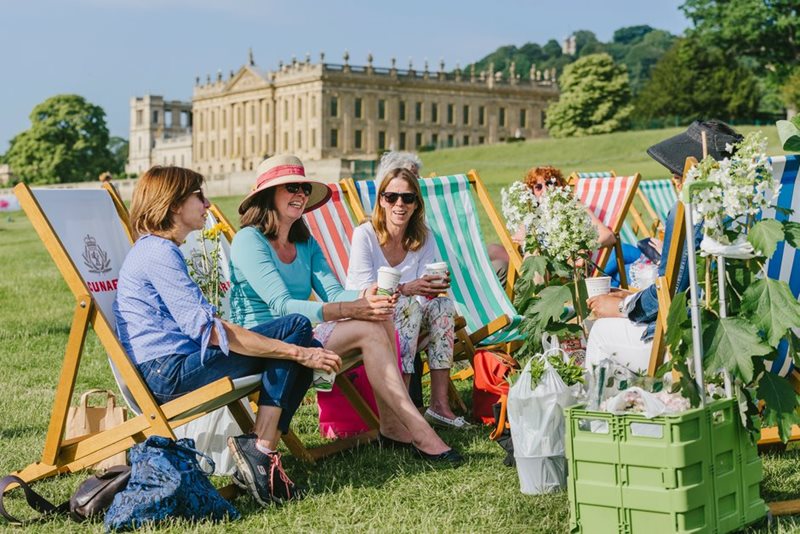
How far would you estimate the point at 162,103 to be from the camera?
12281cm

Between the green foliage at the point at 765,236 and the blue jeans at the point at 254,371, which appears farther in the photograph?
the blue jeans at the point at 254,371

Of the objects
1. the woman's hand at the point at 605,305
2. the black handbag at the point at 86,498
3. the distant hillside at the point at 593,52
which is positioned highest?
the distant hillside at the point at 593,52

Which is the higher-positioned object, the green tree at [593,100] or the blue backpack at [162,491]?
the green tree at [593,100]

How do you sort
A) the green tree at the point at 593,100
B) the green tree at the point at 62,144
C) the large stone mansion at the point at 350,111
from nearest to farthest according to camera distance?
the green tree at the point at 593,100
the green tree at the point at 62,144
the large stone mansion at the point at 350,111

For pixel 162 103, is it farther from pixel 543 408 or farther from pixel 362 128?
pixel 543 408

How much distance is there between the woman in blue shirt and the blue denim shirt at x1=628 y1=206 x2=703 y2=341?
986mm

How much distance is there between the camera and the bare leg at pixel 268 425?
10.7 feet

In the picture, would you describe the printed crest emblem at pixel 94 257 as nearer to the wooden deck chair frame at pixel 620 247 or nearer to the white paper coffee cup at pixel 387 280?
the white paper coffee cup at pixel 387 280

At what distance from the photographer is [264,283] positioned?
370 cm

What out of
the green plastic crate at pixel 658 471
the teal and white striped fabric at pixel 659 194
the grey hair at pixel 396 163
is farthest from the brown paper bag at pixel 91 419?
the teal and white striped fabric at pixel 659 194

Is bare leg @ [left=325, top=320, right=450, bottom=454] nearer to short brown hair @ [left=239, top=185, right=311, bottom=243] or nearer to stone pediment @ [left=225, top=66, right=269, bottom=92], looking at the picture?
short brown hair @ [left=239, top=185, right=311, bottom=243]

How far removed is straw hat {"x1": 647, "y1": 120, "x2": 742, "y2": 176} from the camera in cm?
356

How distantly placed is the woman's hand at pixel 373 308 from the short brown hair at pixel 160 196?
0.68m

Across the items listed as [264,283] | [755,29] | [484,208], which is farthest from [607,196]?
[755,29]
